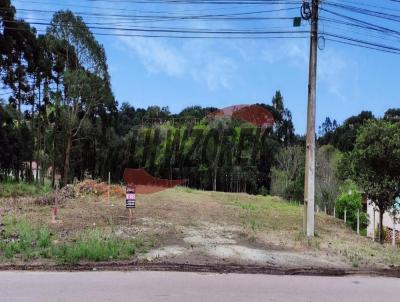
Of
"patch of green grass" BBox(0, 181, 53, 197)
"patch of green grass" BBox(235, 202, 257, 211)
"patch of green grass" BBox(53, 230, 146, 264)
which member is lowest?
"patch of green grass" BBox(53, 230, 146, 264)

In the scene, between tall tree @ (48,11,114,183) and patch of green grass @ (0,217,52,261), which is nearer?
patch of green grass @ (0,217,52,261)

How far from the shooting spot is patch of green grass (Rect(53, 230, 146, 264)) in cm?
1101

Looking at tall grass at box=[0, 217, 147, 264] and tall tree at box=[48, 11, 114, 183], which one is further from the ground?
tall tree at box=[48, 11, 114, 183]

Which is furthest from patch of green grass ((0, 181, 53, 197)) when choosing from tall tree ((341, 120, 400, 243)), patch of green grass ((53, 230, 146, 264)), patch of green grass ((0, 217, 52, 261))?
tall tree ((341, 120, 400, 243))

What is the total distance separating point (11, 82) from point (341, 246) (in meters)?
30.0

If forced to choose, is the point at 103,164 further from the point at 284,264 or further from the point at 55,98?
the point at 284,264

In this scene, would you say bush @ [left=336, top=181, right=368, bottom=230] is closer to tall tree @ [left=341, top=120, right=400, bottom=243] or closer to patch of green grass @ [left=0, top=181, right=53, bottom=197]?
Answer: tall tree @ [left=341, top=120, right=400, bottom=243]

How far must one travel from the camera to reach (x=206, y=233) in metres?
15.2

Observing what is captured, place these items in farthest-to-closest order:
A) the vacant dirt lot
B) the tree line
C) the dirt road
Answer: the tree line < the vacant dirt lot < the dirt road

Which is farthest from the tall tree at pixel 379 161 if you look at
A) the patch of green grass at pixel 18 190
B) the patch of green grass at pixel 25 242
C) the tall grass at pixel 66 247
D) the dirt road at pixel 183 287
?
the patch of green grass at pixel 18 190

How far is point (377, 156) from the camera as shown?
1884cm

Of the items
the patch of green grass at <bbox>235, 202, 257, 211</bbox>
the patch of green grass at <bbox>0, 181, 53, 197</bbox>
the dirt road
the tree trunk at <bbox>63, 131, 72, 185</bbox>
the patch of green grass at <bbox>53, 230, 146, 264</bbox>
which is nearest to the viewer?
the dirt road

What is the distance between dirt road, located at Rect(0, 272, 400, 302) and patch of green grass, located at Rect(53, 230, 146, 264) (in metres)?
1.28

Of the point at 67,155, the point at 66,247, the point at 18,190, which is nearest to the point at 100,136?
the point at 67,155
